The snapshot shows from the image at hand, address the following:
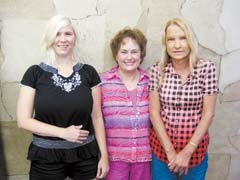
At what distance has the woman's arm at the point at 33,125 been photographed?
5.98 ft

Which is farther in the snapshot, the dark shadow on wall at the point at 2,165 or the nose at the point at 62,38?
the dark shadow on wall at the point at 2,165

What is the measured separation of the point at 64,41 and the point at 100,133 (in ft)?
1.93

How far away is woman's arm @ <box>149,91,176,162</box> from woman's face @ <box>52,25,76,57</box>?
56 cm

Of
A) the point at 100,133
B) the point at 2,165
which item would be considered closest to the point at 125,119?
the point at 100,133

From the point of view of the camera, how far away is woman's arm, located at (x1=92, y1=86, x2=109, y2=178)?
2027mm

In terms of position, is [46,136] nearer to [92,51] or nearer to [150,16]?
[92,51]

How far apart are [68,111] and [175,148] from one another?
26.2 inches

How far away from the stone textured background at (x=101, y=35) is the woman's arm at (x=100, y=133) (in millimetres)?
368

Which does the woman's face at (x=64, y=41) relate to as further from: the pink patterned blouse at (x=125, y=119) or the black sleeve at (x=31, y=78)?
the pink patterned blouse at (x=125, y=119)

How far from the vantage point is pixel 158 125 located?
2.00 metres

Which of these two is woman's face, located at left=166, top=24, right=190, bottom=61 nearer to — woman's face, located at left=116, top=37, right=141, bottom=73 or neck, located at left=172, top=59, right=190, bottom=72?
neck, located at left=172, top=59, right=190, bottom=72

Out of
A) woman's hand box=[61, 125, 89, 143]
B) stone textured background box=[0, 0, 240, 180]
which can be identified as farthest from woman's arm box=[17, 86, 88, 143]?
stone textured background box=[0, 0, 240, 180]

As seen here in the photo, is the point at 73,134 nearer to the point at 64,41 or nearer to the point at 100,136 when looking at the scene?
the point at 100,136

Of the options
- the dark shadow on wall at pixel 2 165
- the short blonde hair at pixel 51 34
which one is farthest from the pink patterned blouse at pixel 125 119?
the dark shadow on wall at pixel 2 165
